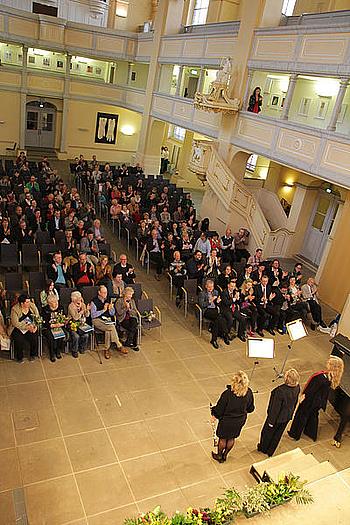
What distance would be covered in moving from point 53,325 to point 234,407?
3.44 meters

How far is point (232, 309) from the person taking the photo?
896 cm

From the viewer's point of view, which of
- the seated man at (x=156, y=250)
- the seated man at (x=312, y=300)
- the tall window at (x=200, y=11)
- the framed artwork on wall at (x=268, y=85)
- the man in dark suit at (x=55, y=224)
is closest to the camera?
the seated man at (x=312, y=300)

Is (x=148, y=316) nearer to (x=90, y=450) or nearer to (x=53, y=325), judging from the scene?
(x=53, y=325)

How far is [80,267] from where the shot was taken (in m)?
8.88

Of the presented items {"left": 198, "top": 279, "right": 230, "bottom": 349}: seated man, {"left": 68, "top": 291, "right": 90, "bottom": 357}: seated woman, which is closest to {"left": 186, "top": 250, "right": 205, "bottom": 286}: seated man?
{"left": 198, "top": 279, "right": 230, "bottom": 349}: seated man

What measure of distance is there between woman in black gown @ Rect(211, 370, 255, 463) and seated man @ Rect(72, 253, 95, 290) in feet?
14.2

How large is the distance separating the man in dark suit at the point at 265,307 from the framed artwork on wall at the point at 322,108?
697 cm

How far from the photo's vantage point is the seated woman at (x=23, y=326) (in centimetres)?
692

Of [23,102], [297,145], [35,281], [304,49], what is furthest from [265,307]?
[23,102]

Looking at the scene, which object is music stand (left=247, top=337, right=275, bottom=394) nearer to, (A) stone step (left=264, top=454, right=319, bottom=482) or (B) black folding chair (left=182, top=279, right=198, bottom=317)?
(A) stone step (left=264, top=454, right=319, bottom=482)

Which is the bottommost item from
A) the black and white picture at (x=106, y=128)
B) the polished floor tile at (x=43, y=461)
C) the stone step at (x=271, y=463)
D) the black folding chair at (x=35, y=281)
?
the polished floor tile at (x=43, y=461)

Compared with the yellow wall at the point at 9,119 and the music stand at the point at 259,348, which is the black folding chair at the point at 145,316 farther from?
the yellow wall at the point at 9,119

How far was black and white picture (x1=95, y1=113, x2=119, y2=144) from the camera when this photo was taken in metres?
22.7

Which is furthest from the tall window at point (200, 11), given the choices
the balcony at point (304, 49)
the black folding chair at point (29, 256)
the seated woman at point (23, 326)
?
the seated woman at point (23, 326)
